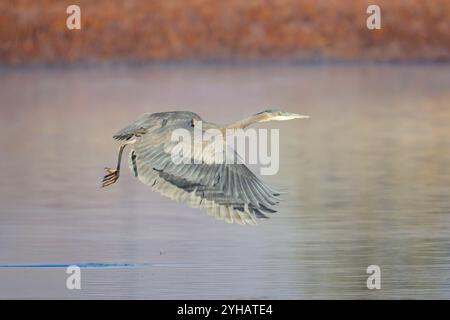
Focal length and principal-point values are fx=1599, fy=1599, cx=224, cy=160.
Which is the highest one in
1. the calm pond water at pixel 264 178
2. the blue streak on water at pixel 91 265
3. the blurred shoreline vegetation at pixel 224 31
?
the blurred shoreline vegetation at pixel 224 31

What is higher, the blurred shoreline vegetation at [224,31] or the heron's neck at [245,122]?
the blurred shoreline vegetation at [224,31]

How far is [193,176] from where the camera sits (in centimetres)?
832

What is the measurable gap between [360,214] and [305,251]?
1121mm

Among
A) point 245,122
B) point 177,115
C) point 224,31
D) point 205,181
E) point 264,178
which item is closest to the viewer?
point 205,181

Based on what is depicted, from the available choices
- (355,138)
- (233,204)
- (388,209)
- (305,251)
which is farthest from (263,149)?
(233,204)

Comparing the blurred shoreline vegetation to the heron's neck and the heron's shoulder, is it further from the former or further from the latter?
the heron's shoulder

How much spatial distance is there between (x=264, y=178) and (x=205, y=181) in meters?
3.09

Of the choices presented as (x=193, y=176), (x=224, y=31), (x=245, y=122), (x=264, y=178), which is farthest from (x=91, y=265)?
(x=224, y=31)

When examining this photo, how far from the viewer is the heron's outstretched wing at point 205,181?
816 cm

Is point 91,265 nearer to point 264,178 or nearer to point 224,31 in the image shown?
point 264,178

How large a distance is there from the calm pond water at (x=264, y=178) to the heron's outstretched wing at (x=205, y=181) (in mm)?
451

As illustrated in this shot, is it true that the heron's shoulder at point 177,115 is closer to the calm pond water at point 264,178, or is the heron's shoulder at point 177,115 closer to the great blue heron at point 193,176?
the great blue heron at point 193,176

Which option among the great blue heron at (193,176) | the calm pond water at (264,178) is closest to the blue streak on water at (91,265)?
the calm pond water at (264,178)

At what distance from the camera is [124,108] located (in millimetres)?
15766
